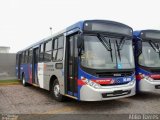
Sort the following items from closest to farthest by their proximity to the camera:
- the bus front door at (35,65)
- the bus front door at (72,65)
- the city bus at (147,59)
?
the bus front door at (72,65) < the city bus at (147,59) < the bus front door at (35,65)

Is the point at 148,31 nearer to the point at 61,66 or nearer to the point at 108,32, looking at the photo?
the point at 108,32

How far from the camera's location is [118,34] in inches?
293

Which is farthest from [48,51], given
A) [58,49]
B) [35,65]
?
[35,65]

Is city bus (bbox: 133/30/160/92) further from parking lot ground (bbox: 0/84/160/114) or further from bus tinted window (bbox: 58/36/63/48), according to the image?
bus tinted window (bbox: 58/36/63/48)

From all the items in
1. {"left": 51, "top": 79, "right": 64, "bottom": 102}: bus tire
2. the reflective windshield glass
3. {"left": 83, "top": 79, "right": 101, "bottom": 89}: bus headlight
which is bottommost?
{"left": 51, "top": 79, "right": 64, "bottom": 102}: bus tire

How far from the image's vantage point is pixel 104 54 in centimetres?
693

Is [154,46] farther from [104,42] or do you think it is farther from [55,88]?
[55,88]

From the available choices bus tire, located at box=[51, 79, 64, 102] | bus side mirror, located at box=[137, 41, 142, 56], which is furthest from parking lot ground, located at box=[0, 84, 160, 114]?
bus side mirror, located at box=[137, 41, 142, 56]

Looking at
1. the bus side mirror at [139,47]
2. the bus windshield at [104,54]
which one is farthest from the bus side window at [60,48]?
the bus side mirror at [139,47]

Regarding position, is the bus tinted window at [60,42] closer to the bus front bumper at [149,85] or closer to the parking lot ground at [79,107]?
the parking lot ground at [79,107]

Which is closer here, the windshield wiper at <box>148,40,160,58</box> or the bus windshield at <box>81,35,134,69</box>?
the bus windshield at <box>81,35,134,69</box>

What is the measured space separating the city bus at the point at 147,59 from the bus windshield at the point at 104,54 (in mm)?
1511

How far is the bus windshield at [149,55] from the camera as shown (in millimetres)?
8844

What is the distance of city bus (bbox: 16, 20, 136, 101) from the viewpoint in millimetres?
6652
